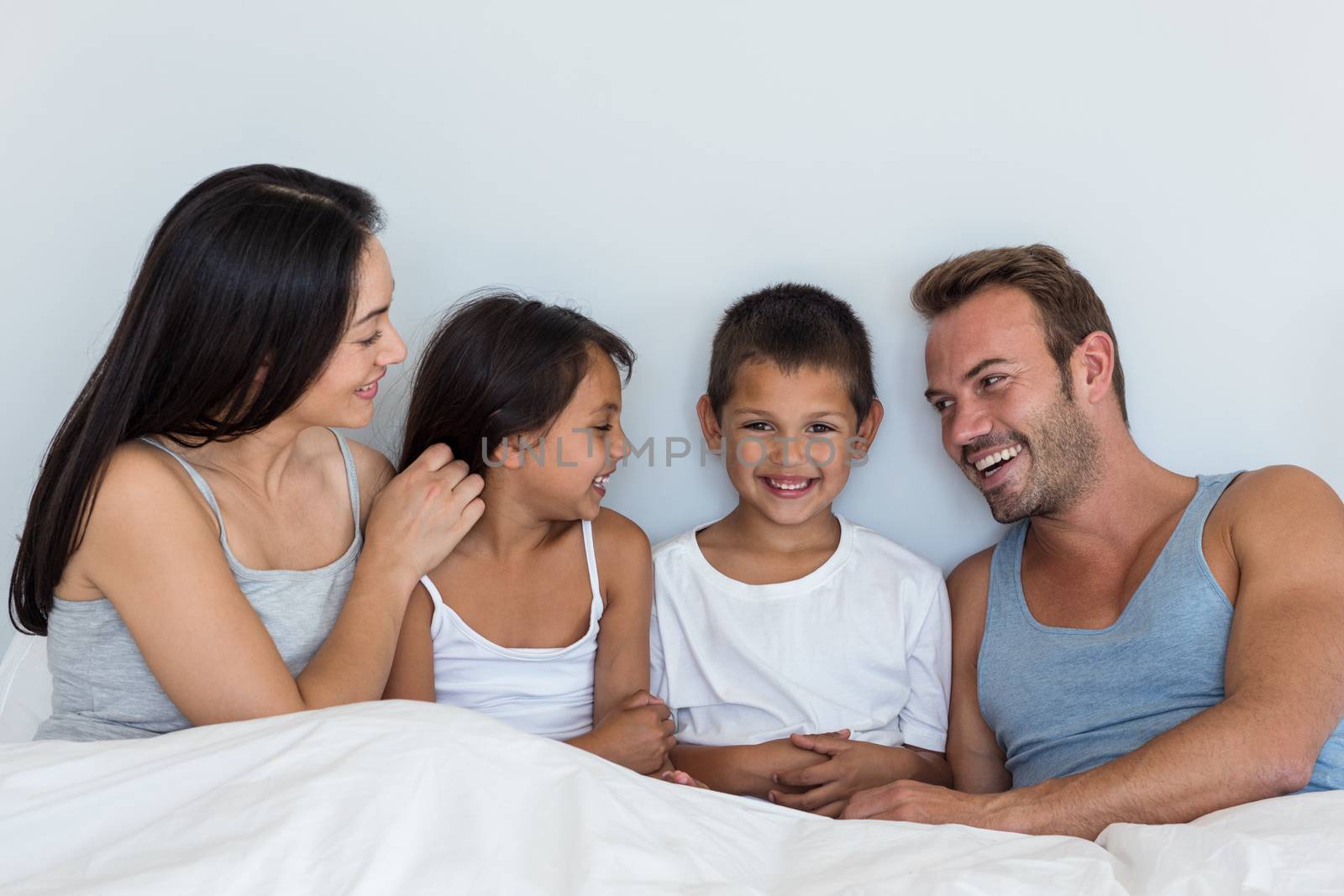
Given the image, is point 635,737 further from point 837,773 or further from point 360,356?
point 360,356

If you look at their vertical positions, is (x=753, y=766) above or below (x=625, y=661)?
below

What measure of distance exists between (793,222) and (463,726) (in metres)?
1.06

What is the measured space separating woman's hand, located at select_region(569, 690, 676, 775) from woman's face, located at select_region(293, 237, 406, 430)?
1.76ft

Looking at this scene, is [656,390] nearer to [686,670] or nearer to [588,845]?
[686,670]

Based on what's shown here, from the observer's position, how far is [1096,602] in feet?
4.94

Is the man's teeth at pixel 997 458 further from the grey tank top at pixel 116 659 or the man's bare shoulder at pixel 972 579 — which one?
the grey tank top at pixel 116 659

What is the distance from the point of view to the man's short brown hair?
5.11 feet

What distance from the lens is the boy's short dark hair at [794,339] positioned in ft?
5.37

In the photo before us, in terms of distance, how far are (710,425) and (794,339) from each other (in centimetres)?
21

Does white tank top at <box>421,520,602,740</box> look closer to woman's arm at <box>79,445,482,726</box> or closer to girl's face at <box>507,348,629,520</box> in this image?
girl's face at <box>507,348,629,520</box>

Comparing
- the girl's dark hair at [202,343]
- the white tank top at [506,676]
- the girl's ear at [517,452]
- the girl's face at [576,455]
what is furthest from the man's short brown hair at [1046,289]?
the girl's dark hair at [202,343]

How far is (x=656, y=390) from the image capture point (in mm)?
1850

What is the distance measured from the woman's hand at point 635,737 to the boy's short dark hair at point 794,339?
0.48 metres

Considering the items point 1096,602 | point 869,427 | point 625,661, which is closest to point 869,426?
point 869,427
